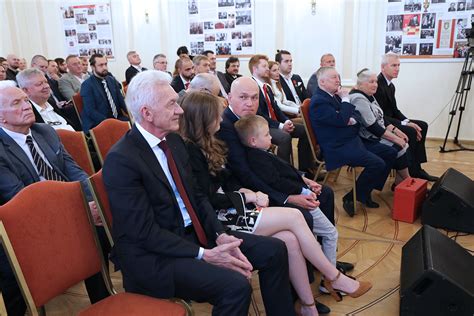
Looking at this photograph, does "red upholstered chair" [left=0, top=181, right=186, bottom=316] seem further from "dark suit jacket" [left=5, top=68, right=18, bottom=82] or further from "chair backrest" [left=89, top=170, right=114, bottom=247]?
"dark suit jacket" [left=5, top=68, right=18, bottom=82]

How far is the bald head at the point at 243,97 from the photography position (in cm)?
265

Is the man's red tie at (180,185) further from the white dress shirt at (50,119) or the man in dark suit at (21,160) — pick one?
the white dress shirt at (50,119)

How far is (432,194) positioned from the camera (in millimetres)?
3201

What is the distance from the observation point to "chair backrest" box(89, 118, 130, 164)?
2.97m

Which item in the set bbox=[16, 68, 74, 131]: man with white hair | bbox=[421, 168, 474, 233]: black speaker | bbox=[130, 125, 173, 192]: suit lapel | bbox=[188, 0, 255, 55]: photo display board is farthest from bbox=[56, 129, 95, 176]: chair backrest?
bbox=[188, 0, 255, 55]: photo display board

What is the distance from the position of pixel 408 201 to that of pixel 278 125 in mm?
1614

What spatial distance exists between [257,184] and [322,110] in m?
1.39

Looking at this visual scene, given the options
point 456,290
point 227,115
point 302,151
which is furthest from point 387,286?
point 302,151

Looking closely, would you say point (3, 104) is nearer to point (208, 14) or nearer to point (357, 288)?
point (357, 288)

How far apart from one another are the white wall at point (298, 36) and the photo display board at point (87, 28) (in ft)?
0.62

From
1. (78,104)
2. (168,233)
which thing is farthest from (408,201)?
→ (78,104)

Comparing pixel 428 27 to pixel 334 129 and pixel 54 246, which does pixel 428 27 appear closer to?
pixel 334 129

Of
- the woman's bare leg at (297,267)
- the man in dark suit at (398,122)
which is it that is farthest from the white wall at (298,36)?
the woman's bare leg at (297,267)

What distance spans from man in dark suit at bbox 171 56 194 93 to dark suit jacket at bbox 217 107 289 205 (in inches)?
116
